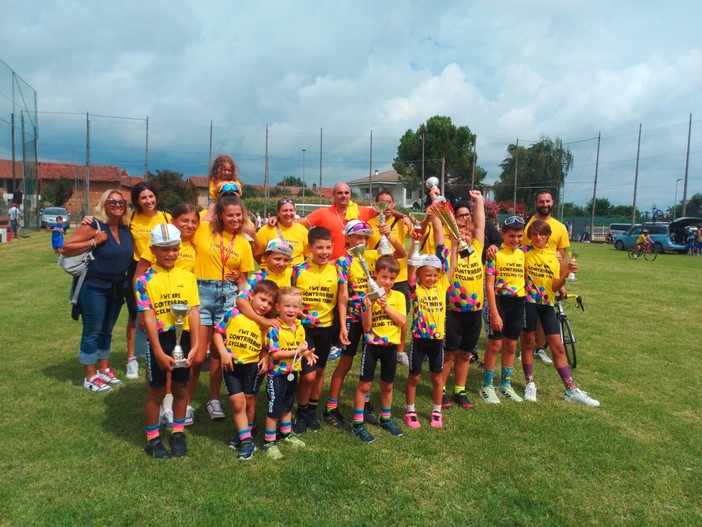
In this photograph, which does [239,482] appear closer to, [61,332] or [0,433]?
[0,433]

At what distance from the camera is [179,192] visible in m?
41.5

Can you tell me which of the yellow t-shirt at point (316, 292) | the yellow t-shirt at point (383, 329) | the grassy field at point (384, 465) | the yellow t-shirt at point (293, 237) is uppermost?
the yellow t-shirt at point (293, 237)

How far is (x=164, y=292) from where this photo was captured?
3537mm

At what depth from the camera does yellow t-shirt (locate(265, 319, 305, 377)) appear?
3.65 metres

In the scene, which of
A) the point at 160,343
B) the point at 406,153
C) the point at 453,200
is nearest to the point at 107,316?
the point at 160,343

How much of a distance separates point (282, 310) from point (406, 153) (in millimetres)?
50969

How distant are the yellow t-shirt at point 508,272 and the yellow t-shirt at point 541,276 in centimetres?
18

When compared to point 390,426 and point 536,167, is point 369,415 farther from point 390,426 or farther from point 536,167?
point 536,167

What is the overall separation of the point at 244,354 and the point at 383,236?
1.70 m

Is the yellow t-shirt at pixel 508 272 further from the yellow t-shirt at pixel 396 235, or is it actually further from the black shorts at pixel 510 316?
the yellow t-shirt at pixel 396 235

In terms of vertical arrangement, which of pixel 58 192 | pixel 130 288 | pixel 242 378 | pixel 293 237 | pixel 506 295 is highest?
pixel 58 192

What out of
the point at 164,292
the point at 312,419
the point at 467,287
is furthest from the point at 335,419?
the point at 164,292

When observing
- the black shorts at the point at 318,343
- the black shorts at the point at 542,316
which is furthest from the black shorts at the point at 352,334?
the black shorts at the point at 542,316

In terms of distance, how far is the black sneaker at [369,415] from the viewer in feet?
14.3
